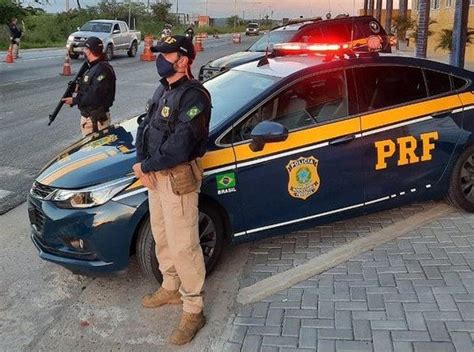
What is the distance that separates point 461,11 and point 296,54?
4.96 m

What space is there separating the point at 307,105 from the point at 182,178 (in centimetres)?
151

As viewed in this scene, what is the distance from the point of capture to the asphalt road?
670 centimetres

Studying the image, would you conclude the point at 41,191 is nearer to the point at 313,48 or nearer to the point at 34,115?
the point at 313,48

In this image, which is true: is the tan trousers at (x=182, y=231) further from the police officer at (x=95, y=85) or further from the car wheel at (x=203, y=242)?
the police officer at (x=95, y=85)

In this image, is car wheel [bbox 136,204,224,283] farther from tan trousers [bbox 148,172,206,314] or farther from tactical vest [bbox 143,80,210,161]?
tactical vest [bbox 143,80,210,161]

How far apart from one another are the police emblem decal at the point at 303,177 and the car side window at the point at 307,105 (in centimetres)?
28

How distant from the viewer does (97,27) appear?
25.5m

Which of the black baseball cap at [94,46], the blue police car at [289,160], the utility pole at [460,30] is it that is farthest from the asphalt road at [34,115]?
the utility pole at [460,30]

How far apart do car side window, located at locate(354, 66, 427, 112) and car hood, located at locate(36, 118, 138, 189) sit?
1.86 m

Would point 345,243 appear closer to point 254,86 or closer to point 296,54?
point 254,86

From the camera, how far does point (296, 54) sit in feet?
16.9

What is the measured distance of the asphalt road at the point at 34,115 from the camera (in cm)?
670

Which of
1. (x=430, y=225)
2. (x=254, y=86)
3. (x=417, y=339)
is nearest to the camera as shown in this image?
(x=417, y=339)

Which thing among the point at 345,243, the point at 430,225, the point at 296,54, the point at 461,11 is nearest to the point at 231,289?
the point at 345,243
